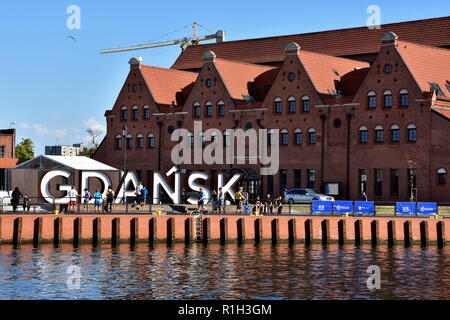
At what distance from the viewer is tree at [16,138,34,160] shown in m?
149

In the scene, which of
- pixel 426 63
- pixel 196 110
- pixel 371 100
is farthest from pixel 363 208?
pixel 196 110

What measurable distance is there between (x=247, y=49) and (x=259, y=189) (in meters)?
24.0

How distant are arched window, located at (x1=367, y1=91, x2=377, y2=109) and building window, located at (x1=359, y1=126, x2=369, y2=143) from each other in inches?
81.6

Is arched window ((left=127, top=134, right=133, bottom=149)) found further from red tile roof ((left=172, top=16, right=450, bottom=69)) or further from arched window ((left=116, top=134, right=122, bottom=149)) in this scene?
red tile roof ((left=172, top=16, right=450, bottom=69))

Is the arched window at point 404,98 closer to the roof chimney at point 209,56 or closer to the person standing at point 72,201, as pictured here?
the roof chimney at point 209,56

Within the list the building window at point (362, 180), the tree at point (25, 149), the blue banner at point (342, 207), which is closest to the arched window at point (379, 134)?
the building window at point (362, 180)

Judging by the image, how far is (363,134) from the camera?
278ft

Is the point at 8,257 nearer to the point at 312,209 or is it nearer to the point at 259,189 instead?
the point at 312,209

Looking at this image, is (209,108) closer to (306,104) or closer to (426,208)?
(306,104)

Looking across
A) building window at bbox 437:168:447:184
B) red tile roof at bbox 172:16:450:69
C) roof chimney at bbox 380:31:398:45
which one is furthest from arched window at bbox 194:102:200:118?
building window at bbox 437:168:447:184

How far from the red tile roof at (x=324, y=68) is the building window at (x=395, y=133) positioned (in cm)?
855

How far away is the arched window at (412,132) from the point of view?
81.0 metres

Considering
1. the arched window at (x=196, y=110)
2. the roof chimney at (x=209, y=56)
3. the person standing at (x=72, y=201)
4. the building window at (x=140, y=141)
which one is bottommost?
the person standing at (x=72, y=201)
